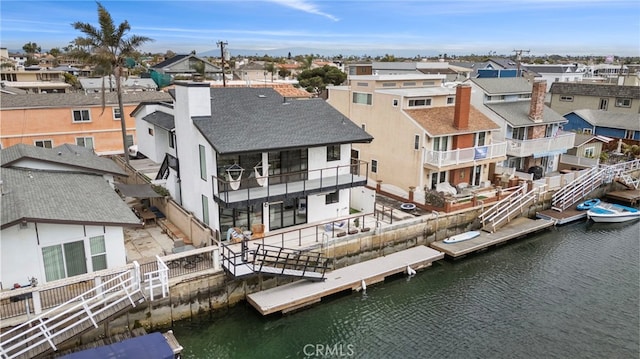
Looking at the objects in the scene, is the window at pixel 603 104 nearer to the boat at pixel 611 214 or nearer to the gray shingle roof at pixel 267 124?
the boat at pixel 611 214

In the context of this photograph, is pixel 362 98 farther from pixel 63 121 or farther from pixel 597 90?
pixel 597 90

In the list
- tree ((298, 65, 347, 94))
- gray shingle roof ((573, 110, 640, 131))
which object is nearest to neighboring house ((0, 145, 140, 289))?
gray shingle roof ((573, 110, 640, 131))

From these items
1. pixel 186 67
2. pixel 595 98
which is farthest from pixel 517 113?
pixel 186 67

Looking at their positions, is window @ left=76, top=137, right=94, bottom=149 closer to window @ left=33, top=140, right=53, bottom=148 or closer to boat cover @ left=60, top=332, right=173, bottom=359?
window @ left=33, top=140, right=53, bottom=148

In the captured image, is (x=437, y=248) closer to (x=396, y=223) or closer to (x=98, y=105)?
(x=396, y=223)

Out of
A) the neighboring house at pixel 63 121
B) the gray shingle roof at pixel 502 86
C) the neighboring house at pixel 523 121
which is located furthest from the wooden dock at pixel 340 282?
the neighboring house at pixel 63 121
